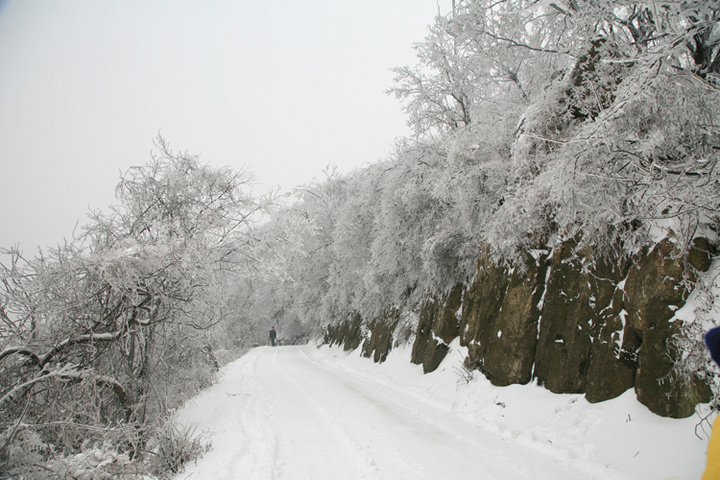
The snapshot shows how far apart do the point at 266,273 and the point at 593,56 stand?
28.0ft

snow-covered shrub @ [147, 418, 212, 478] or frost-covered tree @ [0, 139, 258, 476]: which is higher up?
frost-covered tree @ [0, 139, 258, 476]

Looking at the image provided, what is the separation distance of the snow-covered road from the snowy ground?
2 centimetres

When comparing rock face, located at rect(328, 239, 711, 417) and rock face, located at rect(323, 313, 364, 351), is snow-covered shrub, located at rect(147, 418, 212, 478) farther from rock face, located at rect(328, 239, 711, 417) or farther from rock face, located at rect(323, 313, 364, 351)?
rock face, located at rect(323, 313, 364, 351)

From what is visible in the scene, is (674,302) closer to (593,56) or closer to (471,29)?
(593,56)

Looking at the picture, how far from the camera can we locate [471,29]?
7348 millimetres

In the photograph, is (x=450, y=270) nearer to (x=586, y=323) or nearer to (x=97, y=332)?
(x=586, y=323)

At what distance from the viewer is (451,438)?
213 inches

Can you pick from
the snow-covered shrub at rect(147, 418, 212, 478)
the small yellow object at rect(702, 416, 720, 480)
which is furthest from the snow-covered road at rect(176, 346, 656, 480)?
the small yellow object at rect(702, 416, 720, 480)

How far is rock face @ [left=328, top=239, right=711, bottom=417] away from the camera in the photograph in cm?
439

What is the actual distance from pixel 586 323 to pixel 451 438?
2.70 metres

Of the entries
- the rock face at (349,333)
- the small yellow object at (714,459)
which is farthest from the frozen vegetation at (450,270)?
the rock face at (349,333)

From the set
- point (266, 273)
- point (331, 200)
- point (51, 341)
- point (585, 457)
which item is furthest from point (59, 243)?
point (331, 200)

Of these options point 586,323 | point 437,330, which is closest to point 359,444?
point 586,323

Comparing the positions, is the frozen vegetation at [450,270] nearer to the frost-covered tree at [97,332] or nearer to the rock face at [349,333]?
the frost-covered tree at [97,332]
